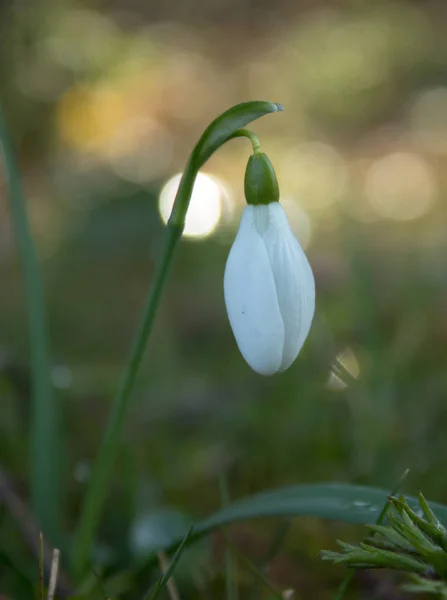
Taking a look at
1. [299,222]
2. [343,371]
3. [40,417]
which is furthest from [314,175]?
[40,417]

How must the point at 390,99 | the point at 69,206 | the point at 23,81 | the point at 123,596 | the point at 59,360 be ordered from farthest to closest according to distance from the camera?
the point at 390,99, the point at 23,81, the point at 69,206, the point at 59,360, the point at 123,596

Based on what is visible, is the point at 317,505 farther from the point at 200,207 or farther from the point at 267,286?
the point at 200,207

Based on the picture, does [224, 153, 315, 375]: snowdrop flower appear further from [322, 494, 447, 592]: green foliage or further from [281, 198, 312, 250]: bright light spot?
[281, 198, 312, 250]: bright light spot

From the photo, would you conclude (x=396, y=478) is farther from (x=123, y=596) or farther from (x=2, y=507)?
(x=2, y=507)

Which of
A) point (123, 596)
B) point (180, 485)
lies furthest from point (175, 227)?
point (180, 485)

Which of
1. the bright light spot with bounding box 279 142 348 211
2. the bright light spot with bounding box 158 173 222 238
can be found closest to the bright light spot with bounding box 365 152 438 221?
the bright light spot with bounding box 279 142 348 211

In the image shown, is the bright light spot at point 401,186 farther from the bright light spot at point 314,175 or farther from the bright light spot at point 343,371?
the bright light spot at point 343,371
